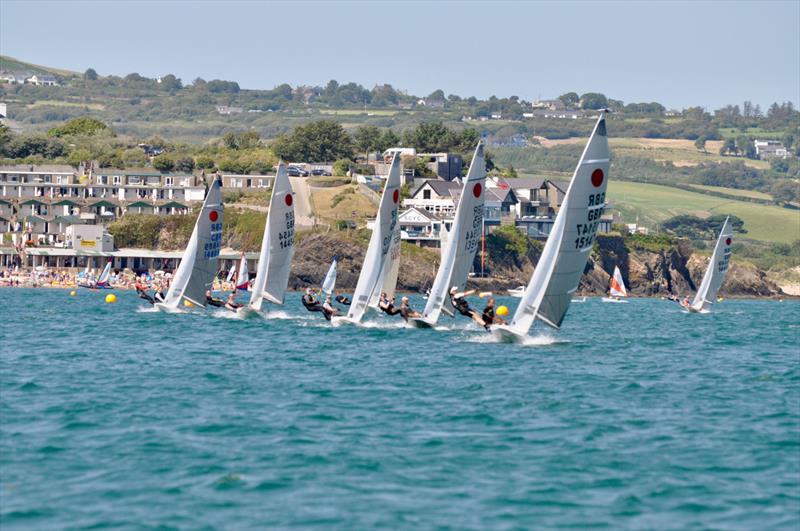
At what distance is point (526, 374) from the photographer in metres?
40.0

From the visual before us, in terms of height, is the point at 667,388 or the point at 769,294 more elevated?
the point at 667,388

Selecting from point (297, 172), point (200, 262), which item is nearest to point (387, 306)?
point (200, 262)

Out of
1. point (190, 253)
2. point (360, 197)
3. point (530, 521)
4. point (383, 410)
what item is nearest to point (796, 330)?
point (190, 253)

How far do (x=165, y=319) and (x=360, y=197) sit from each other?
309 feet

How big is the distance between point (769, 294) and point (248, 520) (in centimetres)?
15068

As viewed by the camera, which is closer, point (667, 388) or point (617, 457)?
point (617, 457)

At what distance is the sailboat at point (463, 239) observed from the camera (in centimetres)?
5397

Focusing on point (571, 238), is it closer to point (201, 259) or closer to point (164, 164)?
point (201, 259)

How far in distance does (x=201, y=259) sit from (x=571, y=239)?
25.2 meters

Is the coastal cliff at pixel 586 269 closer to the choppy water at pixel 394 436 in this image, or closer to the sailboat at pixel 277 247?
the sailboat at pixel 277 247

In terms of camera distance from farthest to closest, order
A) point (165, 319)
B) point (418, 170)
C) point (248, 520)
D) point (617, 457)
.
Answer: point (418, 170) → point (165, 319) → point (617, 457) → point (248, 520)

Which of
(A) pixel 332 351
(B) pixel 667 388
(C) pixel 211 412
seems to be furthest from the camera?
(A) pixel 332 351

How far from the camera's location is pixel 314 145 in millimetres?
189375

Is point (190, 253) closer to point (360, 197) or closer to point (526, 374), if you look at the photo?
point (526, 374)
